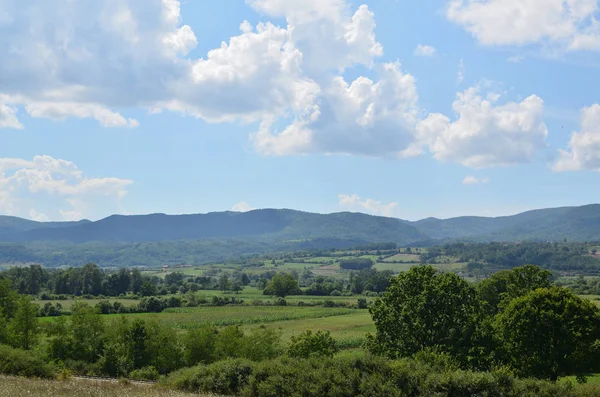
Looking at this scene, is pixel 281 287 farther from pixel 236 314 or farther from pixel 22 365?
pixel 22 365

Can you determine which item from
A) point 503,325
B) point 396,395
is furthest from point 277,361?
point 503,325

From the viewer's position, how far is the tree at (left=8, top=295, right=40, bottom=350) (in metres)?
62.5

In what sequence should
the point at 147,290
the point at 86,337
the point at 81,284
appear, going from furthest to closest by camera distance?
the point at 81,284 < the point at 147,290 < the point at 86,337

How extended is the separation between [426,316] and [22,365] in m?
33.6

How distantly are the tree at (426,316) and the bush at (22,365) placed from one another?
28.0m

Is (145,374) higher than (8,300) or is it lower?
lower

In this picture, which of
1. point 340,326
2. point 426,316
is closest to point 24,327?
point 426,316

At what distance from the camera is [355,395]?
29.2 m

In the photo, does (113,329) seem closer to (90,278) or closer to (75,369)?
(75,369)

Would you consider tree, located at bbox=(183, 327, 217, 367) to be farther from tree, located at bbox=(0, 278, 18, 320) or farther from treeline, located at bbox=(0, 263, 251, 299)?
treeline, located at bbox=(0, 263, 251, 299)

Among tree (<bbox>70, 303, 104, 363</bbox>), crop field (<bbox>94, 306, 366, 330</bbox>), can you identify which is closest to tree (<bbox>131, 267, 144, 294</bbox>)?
crop field (<bbox>94, 306, 366, 330</bbox>)

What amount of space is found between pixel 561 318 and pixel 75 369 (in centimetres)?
4778

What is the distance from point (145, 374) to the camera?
51469mm

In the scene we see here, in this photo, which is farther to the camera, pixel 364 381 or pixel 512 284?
pixel 512 284
